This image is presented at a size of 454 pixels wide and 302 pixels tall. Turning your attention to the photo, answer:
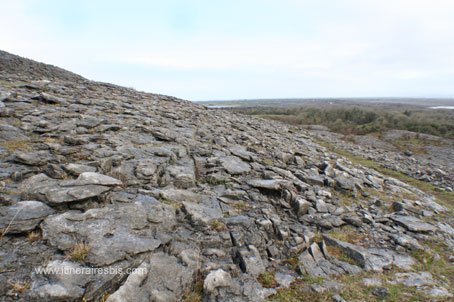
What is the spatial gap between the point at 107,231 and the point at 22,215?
1.43m

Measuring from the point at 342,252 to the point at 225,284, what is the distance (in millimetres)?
3253

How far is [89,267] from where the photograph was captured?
397 centimetres

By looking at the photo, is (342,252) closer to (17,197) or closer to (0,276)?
(0,276)

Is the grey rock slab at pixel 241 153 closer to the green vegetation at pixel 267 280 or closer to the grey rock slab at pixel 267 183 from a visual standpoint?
the grey rock slab at pixel 267 183

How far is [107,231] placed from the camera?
467 cm

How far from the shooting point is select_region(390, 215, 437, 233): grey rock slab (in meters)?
7.64

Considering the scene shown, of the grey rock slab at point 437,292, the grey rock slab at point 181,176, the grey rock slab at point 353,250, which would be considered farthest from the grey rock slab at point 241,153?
the grey rock slab at point 437,292

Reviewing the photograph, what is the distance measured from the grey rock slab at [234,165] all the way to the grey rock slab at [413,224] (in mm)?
4855

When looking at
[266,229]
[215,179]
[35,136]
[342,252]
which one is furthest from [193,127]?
[342,252]

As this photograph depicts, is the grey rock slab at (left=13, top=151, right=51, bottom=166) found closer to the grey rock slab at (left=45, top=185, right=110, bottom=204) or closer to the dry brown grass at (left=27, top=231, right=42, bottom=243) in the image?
the grey rock slab at (left=45, top=185, right=110, bottom=204)

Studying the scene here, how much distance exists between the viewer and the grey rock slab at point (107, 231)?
425 cm

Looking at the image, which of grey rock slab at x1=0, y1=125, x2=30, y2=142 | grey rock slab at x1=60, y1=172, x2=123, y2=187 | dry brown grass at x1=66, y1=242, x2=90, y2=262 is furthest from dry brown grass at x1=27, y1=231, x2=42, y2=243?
grey rock slab at x1=0, y1=125, x2=30, y2=142

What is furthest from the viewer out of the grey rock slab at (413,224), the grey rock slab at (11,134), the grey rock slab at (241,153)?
the grey rock slab at (241,153)

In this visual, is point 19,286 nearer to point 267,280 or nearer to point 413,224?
point 267,280
